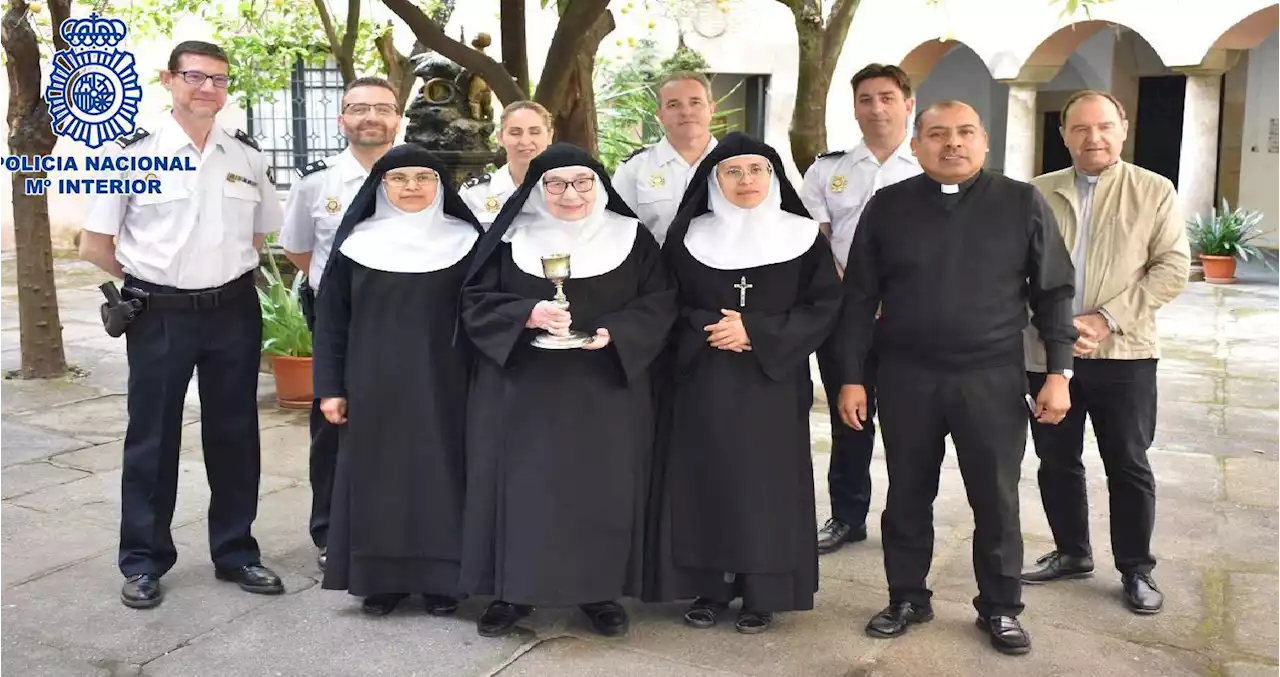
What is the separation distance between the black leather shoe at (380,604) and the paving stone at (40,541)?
138cm

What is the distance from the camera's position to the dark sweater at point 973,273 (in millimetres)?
3846

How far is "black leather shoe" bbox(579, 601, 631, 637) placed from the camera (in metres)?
4.07

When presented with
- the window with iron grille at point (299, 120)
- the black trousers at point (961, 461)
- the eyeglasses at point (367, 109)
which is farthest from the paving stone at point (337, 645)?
the window with iron grille at point (299, 120)

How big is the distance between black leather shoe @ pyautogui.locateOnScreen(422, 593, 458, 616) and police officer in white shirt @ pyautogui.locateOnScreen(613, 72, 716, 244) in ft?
5.21

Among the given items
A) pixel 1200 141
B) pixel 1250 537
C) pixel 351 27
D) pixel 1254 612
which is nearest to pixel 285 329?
pixel 351 27

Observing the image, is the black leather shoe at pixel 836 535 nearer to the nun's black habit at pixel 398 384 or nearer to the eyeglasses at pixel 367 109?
the nun's black habit at pixel 398 384

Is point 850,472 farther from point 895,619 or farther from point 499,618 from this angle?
point 499,618

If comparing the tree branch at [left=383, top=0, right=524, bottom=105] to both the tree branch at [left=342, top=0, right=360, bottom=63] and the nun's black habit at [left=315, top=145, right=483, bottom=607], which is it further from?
the tree branch at [left=342, top=0, right=360, bottom=63]

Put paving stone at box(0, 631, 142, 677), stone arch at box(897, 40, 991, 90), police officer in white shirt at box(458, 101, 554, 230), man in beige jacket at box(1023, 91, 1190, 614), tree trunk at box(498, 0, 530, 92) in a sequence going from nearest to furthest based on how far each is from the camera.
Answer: paving stone at box(0, 631, 142, 677)
man in beige jacket at box(1023, 91, 1190, 614)
police officer in white shirt at box(458, 101, 554, 230)
tree trunk at box(498, 0, 530, 92)
stone arch at box(897, 40, 991, 90)

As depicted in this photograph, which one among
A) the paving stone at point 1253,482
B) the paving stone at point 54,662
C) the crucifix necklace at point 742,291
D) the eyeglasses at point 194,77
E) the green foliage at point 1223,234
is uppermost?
the eyeglasses at point 194,77

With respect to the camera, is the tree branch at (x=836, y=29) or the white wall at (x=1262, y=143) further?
the white wall at (x=1262, y=143)

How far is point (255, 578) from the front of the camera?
4.50 meters

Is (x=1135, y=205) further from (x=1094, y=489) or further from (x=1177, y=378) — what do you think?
(x=1177, y=378)

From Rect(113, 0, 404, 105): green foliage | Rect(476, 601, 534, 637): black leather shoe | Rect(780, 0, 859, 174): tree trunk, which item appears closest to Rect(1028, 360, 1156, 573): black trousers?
Rect(476, 601, 534, 637): black leather shoe
